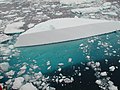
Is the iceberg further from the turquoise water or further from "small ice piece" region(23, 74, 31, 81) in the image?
"small ice piece" region(23, 74, 31, 81)

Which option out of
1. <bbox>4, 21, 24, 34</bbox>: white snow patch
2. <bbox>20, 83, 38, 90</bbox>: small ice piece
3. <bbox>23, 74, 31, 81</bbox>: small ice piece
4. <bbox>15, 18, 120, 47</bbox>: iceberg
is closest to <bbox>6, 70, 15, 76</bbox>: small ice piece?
<bbox>23, 74, 31, 81</bbox>: small ice piece

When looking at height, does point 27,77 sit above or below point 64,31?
below

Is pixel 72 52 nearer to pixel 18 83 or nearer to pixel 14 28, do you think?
pixel 18 83

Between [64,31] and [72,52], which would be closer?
[72,52]

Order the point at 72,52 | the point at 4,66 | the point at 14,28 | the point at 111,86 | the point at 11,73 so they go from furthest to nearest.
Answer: the point at 14,28
the point at 72,52
the point at 4,66
the point at 11,73
the point at 111,86

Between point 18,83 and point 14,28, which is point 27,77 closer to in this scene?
point 18,83

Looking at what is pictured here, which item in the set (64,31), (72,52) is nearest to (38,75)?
(72,52)

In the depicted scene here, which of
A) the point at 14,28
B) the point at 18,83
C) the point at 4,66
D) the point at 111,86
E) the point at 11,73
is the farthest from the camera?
the point at 14,28

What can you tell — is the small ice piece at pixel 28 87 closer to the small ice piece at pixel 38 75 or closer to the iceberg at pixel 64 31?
the small ice piece at pixel 38 75

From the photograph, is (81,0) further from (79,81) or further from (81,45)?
(79,81)
